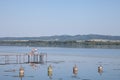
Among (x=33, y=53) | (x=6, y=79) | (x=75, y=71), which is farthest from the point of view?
(x=33, y=53)

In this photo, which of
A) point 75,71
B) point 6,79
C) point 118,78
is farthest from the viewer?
point 75,71

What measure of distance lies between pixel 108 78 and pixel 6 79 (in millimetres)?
17207

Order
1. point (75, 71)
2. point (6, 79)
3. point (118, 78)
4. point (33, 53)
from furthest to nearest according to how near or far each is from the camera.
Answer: point (33, 53), point (75, 71), point (118, 78), point (6, 79)

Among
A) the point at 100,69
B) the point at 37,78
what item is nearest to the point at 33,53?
the point at 100,69

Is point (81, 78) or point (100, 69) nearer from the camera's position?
point (81, 78)

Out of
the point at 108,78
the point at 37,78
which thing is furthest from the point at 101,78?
the point at 37,78

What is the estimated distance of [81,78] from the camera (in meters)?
59.4

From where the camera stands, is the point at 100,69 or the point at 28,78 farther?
the point at 100,69

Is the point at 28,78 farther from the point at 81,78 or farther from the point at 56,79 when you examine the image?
the point at 81,78

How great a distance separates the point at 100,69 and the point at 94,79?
42.2 ft

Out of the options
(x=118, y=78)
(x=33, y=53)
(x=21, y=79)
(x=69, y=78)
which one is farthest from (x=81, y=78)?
(x=33, y=53)

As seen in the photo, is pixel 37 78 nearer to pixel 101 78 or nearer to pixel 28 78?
pixel 28 78

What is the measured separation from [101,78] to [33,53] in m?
43.7

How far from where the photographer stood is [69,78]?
193ft
